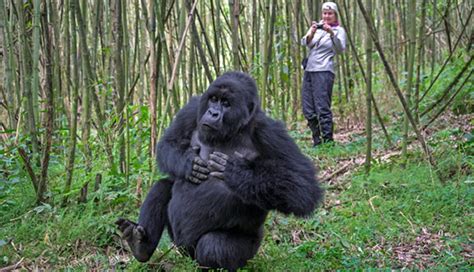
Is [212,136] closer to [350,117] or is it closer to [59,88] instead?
[59,88]

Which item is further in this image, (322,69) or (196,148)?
(322,69)

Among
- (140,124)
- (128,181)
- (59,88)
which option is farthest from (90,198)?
(59,88)

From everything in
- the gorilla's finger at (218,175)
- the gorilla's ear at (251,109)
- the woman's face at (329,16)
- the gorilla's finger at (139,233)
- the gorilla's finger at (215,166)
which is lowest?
the gorilla's finger at (139,233)

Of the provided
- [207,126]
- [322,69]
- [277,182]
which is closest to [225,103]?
[207,126]

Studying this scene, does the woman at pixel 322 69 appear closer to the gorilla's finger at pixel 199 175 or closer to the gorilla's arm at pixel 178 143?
the gorilla's arm at pixel 178 143

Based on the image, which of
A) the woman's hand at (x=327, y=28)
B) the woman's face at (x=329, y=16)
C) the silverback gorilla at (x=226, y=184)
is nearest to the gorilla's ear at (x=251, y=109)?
the silverback gorilla at (x=226, y=184)

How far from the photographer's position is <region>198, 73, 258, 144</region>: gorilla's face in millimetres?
2975

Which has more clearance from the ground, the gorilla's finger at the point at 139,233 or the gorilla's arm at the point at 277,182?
the gorilla's arm at the point at 277,182

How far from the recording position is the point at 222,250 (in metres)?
2.89

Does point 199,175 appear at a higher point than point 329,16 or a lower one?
lower

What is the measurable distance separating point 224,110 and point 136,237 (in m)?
0.87

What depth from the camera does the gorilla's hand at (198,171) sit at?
120 inches

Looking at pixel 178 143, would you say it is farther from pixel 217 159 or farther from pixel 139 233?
pixel 139 233

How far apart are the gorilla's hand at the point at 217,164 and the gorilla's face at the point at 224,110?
0.10 m
